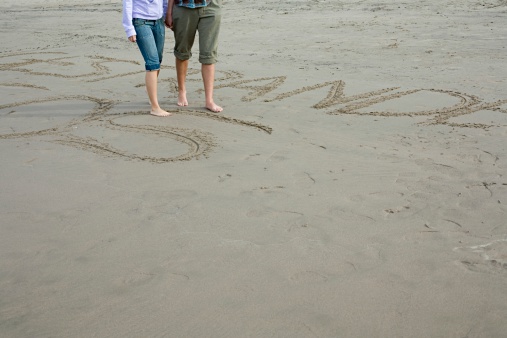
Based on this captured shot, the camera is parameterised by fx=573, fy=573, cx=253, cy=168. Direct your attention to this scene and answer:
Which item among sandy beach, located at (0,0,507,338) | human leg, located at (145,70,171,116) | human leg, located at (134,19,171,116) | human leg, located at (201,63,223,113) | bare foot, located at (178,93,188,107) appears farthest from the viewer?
bare foot, located at (178,93,188,107)

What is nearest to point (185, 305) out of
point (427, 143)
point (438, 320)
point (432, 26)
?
point (438, 320)

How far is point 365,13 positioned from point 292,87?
5.40 m

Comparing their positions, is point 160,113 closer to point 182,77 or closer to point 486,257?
point 182,77

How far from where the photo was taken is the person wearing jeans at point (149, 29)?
4.51 meters

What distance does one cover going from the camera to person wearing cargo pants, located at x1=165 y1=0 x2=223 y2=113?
184 inches

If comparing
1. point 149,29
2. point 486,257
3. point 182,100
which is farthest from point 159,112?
point 486,257

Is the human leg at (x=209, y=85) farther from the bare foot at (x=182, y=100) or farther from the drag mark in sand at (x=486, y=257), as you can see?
the drag mark in sand at (x=486, y=257)

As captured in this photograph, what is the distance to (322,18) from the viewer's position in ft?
33.5

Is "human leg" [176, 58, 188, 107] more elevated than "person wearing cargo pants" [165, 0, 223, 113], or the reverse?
"person wearing cargo pants" [165, 0, 223, 113]

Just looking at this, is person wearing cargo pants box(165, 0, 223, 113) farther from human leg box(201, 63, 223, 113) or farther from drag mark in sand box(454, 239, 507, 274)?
drag mark in sand box(454, 239, 507, 274)

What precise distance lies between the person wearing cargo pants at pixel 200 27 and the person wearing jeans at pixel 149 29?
5.0 inches

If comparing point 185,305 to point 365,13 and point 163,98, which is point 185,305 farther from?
point 365,13

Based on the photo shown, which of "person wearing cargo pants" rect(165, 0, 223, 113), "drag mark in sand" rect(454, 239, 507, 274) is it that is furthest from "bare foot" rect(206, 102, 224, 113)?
"drag mark in sand" rect(454, 239, 507, 274)

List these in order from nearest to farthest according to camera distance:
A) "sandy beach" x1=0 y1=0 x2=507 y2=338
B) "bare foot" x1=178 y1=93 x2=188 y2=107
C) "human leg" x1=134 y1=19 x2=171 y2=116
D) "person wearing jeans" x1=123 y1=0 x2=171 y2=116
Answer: "sandy beach" x1=0 y1=0 x2=507 y2=338, "person wearing jeans" x1=123 y1=0 x2=171 y2=116, "human leg" x1=134 y1=19 x2=171 y2=116, "bare foot" x1=178 y1=93 x2=188 y2=107
